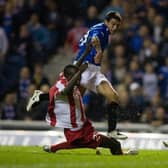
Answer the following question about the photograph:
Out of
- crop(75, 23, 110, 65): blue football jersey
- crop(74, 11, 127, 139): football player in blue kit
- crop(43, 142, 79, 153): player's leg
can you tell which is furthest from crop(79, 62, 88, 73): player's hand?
crop(43, 142, 79, 153): player's leg

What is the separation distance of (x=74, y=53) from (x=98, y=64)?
22.0ft

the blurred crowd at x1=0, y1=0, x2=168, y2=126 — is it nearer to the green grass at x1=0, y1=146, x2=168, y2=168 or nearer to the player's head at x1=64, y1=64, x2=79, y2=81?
the player's head at x1=64, y1=64, x2=79, y2=81

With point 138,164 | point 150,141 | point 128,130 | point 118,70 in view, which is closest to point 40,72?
point 118,70

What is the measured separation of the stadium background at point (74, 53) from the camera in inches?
711

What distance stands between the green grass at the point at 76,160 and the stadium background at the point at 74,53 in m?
3.92

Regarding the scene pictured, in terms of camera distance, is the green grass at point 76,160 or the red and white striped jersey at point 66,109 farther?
the red and white striped jersey at point 66,109

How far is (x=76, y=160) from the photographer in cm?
1150

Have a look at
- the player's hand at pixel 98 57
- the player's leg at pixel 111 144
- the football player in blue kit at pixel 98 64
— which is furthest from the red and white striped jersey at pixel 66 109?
the player's hand at pixel 98 57

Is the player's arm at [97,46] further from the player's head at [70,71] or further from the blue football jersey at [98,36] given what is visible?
the player's head at [70,71]

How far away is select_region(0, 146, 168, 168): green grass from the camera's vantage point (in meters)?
10.6

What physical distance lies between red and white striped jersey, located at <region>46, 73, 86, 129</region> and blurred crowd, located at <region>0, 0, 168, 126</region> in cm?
468

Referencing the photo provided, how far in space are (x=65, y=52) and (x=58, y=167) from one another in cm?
1095

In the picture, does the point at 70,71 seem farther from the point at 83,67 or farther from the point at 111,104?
the point at 111,104

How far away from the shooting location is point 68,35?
69.1 feet
